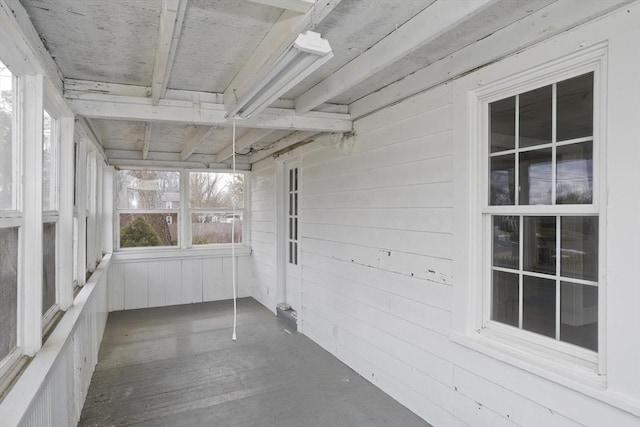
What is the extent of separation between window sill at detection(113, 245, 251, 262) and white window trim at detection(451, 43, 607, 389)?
16.2 feet

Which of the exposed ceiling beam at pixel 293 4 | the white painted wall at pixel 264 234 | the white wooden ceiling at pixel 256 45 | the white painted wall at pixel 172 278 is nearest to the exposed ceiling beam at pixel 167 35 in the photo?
the white wooden ceiling at pixel 256 45

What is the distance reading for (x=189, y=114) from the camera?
124 inches

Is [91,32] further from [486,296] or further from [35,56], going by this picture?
[486,296]

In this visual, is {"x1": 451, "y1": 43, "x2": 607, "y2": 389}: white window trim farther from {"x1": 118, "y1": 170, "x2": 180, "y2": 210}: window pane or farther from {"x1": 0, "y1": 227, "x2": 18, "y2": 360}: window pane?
{"x1": 118, "y1": 170, "x2": 180, "y2": 210}: window pane

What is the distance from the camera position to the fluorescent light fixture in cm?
172

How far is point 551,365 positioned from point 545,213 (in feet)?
2.55

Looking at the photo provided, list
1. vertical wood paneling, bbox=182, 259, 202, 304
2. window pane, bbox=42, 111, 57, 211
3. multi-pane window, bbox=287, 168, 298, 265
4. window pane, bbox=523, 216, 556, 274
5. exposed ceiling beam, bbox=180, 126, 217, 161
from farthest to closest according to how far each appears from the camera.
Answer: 1. vertical wood paneling, bbox=182, 259, 202, 304
2. multi-pane window, bbox=287, 168, 298, 265
3. exposed ceiling beam, bbox=180, 126, 217, 161
4. window pane, bbox=42, 111, 57, 211
5. window pane, bbox=523, 216, 556, 274

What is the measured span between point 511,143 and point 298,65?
1313mm

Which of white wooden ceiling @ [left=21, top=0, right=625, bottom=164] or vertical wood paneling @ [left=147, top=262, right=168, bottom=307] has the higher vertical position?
white wooden ceiling @ [left=21, top=0, right=625, bottom=164]

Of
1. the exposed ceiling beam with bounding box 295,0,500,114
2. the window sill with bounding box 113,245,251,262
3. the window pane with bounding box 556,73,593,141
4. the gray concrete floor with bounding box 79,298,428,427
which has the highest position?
the exposed ceiling beam with bounding box 295,0,500,114

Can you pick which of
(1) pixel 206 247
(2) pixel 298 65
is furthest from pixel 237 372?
(1) pixel 206 247

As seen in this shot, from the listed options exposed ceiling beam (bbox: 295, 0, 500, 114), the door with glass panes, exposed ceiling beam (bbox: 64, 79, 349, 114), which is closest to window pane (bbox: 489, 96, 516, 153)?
exposed ceiling beam (bbox: 295, 0, 500, 114)

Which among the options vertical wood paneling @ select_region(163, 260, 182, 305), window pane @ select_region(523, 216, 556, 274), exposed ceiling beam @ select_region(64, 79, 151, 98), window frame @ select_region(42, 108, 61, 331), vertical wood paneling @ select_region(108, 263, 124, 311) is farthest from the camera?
vertical wood paneling @ select_region(163, 260, 182, 305)

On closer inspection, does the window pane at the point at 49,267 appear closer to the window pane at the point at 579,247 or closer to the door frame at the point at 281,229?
the window pane at the point at 579,247
